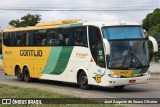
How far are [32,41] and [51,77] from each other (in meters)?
2.72

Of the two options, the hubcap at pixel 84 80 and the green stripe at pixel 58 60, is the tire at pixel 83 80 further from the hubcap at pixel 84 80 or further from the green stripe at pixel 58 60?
the green stripe at pixel 58 60

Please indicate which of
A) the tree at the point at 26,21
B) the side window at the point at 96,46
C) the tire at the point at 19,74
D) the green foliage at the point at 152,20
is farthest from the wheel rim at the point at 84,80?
the tree at the point at 26,21

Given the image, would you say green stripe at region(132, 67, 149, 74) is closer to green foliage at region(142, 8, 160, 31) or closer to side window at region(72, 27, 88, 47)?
side window at region(72, 27, 88, 47)

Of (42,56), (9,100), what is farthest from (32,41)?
(9,100)

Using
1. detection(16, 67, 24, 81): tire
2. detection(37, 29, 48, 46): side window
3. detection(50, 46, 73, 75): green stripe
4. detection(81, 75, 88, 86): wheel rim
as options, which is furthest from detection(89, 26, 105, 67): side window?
detection(16, 67, 24, 81): tire

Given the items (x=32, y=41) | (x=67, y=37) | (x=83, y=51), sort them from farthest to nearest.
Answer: (x=32, y=41), (x=67, y=37), (x=83, y=51)

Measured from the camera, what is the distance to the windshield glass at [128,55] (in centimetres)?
1830

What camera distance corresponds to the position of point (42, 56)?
2361 centimetres

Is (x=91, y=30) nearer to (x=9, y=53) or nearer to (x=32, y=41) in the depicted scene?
(x=32, y=41)

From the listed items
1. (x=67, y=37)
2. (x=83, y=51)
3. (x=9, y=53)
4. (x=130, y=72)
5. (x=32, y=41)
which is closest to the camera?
(x=130, y=72)

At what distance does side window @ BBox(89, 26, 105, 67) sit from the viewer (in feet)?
61.2

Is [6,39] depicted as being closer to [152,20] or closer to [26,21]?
[152,20]

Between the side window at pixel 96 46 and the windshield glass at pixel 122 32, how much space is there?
0.37 m

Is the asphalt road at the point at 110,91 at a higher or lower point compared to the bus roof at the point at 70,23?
lower
